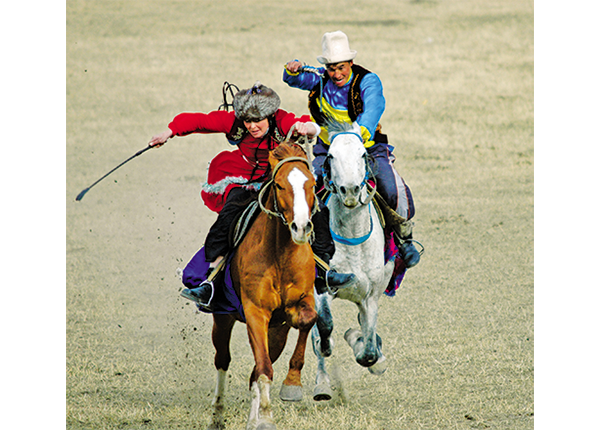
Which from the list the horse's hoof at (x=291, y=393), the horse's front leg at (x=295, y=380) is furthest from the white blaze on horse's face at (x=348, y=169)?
the horse's hoof at (x=291, y=393)

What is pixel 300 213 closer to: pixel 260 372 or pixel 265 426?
pixel 260 372

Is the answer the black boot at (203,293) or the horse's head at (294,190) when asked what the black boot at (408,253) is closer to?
the black boot at (203,293)

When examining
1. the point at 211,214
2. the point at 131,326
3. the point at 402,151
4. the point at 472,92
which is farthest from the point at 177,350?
the point at 472,92

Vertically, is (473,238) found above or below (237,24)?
below

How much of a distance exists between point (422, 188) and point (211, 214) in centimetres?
483

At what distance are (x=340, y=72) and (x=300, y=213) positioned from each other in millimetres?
2511

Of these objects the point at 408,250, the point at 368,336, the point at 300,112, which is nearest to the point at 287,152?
the point at 368,336

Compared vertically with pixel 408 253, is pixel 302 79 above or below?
above

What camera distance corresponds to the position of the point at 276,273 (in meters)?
5.70

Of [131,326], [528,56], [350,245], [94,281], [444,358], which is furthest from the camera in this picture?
[528,56]

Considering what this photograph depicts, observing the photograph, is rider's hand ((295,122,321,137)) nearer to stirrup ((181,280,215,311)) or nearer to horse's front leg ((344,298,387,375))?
stirrup ((181,280,215,311))

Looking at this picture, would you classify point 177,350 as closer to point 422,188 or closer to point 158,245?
point 158,245

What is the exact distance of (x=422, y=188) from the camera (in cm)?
1748

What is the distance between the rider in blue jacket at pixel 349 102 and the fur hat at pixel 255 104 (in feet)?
3.31
